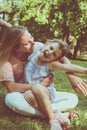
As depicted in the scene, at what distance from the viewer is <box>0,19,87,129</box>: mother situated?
1653 mm

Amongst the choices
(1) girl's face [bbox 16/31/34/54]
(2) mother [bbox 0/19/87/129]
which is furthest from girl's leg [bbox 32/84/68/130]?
(1) girl's face [bbox 16/31/34/54]

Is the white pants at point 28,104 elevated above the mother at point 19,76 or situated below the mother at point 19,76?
below

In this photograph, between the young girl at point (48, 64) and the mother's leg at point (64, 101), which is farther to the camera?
the mother's leg at point (64, 101)

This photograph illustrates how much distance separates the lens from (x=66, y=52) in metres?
1.63

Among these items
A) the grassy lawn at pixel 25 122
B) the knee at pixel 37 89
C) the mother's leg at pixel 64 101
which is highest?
the knee at pixel 37 89

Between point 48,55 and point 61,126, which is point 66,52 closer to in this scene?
point 48,55

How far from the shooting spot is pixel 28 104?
1.71 metres

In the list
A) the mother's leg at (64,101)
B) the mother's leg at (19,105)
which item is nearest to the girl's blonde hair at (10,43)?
the mother's leg at (19,105)

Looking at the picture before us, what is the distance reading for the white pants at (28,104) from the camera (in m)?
1.70

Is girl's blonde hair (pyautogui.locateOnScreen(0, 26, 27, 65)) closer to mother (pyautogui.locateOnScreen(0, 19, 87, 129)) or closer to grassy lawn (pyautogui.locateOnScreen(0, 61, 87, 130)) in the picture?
mother (pyautogui.locateOnScreen(0, 19, 87, 129))

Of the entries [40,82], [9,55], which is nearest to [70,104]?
[40,82]

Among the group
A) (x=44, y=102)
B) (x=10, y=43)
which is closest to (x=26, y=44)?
(x=10, y=43)

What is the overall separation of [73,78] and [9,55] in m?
0.21

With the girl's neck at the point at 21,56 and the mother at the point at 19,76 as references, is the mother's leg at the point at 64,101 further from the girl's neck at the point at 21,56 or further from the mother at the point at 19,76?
the girl's neck at the point at 21,56
